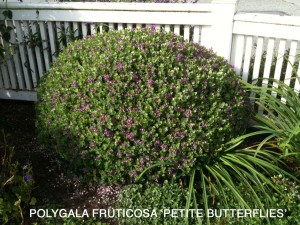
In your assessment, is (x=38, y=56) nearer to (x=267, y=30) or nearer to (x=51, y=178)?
(x=51, y=178)

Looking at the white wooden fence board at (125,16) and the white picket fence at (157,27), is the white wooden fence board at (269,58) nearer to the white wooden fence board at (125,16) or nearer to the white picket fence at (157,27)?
the white picket fence at (157,27)

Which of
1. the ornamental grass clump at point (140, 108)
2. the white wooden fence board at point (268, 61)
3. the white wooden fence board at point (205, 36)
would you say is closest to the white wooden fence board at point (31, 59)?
the ornamental grass clump at point (140, 108)

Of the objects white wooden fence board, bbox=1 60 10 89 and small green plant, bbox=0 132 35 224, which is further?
white wooden fence board, bbox=1 60 10 89

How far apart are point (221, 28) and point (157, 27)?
2.39 ft

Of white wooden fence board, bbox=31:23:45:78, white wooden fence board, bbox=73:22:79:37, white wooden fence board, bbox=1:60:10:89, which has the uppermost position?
white wooden fence board, bbox=73:22:79:37

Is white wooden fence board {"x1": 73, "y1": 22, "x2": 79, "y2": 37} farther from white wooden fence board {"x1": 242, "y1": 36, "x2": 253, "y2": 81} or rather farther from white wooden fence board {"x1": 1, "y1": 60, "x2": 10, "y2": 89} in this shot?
white wooden fence board {"x1": 242, "y1": 36, "x2": 253, "y2": 81}

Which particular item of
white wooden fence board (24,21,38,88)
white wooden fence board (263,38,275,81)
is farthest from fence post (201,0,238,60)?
white wooden fence board (24,21,38,88)

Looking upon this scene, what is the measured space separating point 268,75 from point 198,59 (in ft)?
3.46

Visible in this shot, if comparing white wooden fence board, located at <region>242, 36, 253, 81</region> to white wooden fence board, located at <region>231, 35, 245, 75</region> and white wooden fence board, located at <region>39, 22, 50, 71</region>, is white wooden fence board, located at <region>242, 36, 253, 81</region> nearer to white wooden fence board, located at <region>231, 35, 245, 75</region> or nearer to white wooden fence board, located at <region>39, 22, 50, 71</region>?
white wooden fence board, located at <region>231, 35, 245, 75</region>

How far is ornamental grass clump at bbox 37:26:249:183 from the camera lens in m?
3.05

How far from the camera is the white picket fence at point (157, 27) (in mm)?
3859

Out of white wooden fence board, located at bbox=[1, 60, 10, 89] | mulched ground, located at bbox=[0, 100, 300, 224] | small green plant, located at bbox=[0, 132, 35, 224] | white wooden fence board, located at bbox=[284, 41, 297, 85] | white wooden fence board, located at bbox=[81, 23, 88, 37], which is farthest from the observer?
white wooden fence board, located at bbox=[1, 60, 10, 89]

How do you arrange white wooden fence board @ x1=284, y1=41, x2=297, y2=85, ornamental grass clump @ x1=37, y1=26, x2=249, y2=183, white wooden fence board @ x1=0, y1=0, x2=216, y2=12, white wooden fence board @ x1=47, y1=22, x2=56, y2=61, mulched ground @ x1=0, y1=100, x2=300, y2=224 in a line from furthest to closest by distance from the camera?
white wooden fence board @ x1=47, y1=22, x2=56, y2=61 < white wooden fence board @ x1=0, y1=0, x2=216, y2=12 < white wooden fence board @ x1=284, y1=41, x2=297, y2=85 < mulched ground @ x1=0, y1=100, x2=300, y2=224 < ornamental grass clump @ x1=37, y1=26, x2=249, y2=183

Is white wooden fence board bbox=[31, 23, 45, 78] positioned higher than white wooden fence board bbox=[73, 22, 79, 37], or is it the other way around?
white wooden fence board bbox=[73, 22, 79, 37]
